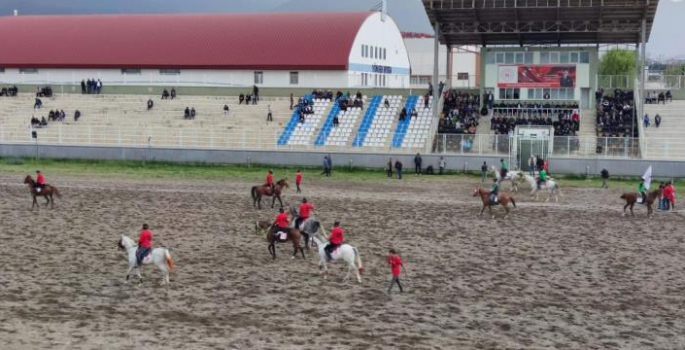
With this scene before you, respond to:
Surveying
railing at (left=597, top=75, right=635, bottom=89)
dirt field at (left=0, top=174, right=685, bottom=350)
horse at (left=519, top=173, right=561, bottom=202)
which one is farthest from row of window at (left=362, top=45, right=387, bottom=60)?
dirt field at (left=0, top=174, right=685, bottom=350)

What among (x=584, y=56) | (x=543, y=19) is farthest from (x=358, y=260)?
(x=584, y=56)

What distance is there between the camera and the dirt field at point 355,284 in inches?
617

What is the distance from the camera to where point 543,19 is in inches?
2153

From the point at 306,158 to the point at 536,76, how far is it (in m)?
17.8

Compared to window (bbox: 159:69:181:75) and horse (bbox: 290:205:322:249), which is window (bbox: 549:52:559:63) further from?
horse (bbox: 290:205:322:249)

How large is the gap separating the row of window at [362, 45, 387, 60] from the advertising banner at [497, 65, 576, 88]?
17680 millimetres

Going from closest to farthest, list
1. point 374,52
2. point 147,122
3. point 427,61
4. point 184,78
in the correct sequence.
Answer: point 147,122, point 184,78, point 374,52, point 427,61

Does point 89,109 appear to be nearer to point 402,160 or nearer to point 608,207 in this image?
point 402,160

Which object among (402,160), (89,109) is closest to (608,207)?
(402,160)

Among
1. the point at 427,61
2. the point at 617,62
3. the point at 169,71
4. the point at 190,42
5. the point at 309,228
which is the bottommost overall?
the point at 309,228

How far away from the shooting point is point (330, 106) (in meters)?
59.3

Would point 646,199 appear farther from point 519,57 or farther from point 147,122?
point 147,122

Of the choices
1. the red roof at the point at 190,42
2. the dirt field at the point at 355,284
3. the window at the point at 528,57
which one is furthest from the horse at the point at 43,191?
the red roof at the point at 190,42

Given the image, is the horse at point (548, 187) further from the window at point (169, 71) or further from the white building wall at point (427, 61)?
the white building wall at point (427, 61)
